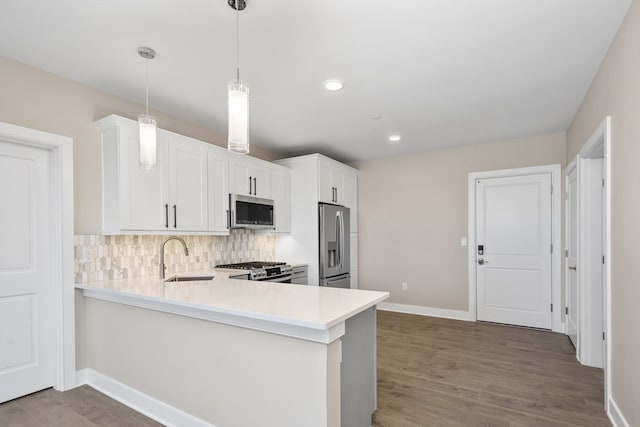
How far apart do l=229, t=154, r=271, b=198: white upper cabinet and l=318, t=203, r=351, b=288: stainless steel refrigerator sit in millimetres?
817

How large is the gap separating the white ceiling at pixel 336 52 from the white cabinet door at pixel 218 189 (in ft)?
1.48

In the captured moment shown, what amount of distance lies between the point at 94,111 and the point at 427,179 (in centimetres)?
425

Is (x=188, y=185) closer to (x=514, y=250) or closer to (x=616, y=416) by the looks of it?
(x=616, y=416)

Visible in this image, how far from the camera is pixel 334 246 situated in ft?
15.9

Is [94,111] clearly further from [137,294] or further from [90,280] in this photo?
[137,294]

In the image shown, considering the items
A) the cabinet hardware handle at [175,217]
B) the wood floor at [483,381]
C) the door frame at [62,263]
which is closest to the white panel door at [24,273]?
the door frame at [62,263]

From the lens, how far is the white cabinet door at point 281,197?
454 cm

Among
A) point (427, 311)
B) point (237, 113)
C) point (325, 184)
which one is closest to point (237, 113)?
point (237, 113)

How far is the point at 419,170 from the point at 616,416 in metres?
3.69

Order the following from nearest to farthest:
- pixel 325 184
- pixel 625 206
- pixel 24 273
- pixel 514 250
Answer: pixel 625 206, pixel 24 273, pixel 514 250, pixel 325 184

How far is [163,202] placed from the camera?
10.2ft

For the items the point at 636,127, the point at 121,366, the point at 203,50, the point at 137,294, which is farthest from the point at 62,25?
the point at 636,127

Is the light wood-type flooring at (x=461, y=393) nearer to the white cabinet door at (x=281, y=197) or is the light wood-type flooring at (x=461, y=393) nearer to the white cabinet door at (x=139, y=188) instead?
the white cabinet door at (x=139, y=188)

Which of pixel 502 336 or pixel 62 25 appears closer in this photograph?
pixel 62 25
